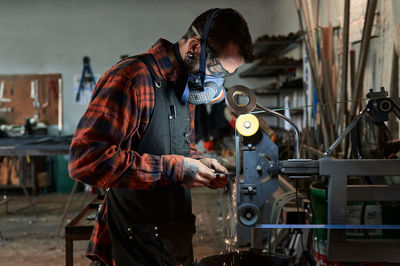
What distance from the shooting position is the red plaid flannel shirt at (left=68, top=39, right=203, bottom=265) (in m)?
1.12

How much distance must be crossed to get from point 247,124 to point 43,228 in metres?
3.76

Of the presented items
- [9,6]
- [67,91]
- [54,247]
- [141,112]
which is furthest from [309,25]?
[9,6]

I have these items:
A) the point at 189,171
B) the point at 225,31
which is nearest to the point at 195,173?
the point at 189,171

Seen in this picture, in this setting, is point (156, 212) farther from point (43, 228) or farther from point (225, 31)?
point (43, 228)

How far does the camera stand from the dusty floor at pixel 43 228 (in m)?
3.38

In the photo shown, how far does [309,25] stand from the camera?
2.92 metres

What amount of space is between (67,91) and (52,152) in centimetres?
303

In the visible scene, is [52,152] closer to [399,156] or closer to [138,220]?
[138,220]

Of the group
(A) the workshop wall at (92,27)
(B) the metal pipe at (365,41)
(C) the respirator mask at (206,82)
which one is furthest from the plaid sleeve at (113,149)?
(A) the workshop wall at (92,27)

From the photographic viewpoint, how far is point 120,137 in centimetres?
118

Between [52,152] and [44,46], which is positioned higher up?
[44,46]

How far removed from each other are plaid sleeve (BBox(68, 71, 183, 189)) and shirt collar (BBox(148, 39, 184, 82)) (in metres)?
0.17

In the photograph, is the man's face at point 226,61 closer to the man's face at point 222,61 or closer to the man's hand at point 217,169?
the man's face at point 222,61

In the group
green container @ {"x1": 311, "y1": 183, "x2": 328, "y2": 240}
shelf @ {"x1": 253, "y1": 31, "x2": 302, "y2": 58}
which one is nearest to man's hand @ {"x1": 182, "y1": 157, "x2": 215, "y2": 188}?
green container @ {"x1": 311, "y1": 183, "x2": 328, "y2": 240}
